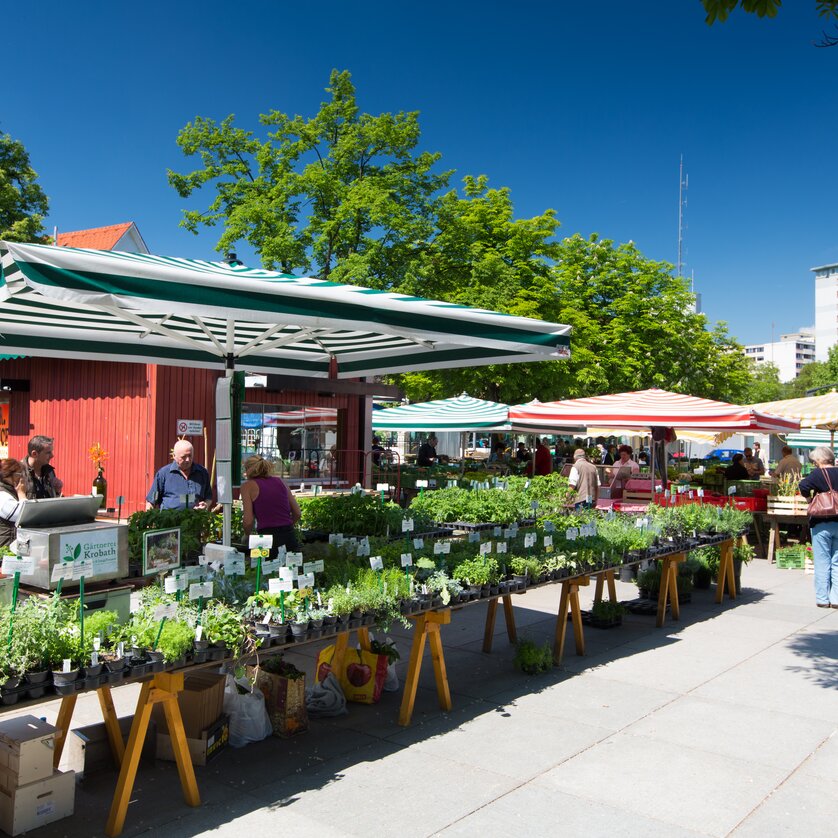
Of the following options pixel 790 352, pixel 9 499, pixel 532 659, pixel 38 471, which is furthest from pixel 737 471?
pixel 790 352

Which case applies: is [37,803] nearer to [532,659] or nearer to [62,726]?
[62,726]

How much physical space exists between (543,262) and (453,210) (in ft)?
14.8

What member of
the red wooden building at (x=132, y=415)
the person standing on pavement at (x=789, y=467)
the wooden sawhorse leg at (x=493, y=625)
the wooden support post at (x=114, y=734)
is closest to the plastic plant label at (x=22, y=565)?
the wooden support post at (x=114, y=734)

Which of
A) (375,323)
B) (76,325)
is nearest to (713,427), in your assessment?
(375,323)

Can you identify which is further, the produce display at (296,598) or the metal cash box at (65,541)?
the metal cash box at (65,541)

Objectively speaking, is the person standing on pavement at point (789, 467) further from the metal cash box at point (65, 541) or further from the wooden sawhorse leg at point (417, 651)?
the metal cash box at point (65, 541)

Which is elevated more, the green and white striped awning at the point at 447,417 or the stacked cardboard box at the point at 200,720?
the green and white striped awning at the point at 447,417

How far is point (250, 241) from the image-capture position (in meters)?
22.3

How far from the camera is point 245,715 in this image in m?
4.78

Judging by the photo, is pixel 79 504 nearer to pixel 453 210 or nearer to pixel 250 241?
pixel 250 241

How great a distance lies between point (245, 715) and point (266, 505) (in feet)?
5.44

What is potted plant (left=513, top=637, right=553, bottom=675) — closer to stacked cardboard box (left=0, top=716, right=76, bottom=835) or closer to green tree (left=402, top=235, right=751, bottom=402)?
stacked cardboard box (left=0, top=716, right=76, bottom=835)

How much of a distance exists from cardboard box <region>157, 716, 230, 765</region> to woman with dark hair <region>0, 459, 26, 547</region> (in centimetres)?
174

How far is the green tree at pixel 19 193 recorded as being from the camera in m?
22.4
